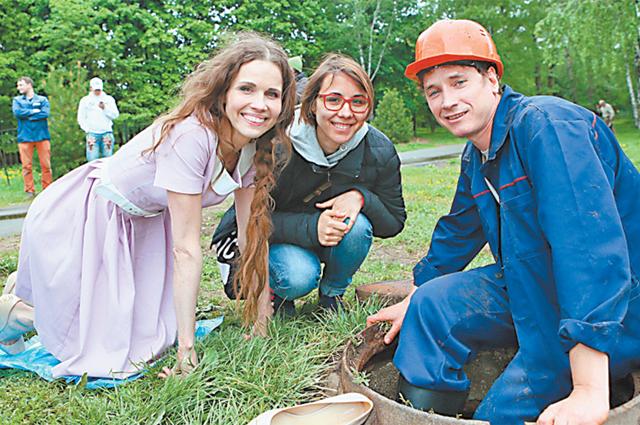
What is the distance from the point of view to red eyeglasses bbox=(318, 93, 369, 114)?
249 centimetres

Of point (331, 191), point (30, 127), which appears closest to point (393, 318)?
point (331, 191)

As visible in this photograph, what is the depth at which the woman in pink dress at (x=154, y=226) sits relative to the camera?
2162 mm

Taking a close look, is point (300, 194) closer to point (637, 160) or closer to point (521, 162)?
point (521, 162)

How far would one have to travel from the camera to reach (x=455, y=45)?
5.71 ft

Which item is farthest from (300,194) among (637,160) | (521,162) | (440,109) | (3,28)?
(3,28)

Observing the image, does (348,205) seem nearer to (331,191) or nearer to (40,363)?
(331,191)

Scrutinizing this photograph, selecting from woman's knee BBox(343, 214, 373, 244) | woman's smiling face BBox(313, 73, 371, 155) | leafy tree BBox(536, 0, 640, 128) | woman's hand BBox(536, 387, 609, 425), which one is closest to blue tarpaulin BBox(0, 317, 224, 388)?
woman's knee BBox(343, 214, 373, 244)

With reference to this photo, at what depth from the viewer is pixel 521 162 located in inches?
64.5

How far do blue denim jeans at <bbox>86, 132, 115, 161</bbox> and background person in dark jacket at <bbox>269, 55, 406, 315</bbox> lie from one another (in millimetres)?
7909

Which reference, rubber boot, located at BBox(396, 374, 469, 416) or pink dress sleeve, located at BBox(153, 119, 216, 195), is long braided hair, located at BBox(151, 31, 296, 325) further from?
rubber boot, located at BBox(396, 374, 469, 416)

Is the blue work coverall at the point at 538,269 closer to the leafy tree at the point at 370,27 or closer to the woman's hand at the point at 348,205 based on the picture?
the woman's hand at the point at 348,205

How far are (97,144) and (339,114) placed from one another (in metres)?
8.47

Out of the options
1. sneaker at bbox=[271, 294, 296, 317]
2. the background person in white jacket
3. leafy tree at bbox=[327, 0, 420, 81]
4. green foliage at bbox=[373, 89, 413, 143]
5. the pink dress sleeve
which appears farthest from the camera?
leafy tree at bbox=[327, 0, 420, 81]

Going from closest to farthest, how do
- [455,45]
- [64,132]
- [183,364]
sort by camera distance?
[455,45] → [183,364] → [64,132]
